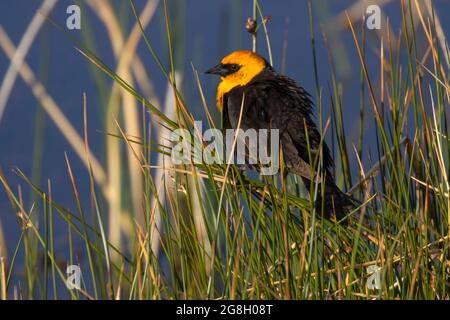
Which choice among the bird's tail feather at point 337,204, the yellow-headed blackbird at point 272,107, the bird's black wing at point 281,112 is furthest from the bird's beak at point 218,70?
the bird's tail feather at point 337,204

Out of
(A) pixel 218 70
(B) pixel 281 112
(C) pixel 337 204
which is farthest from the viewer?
(A) pixel 218 70

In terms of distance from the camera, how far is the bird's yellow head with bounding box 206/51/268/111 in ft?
14.0

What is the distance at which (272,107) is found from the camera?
387 centimetres

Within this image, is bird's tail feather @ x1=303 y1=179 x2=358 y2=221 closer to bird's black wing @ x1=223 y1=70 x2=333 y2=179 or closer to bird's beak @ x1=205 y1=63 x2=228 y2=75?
bird's black wing @ x1=223 y1=70 x2=333 y2=179

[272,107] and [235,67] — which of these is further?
[235,67]

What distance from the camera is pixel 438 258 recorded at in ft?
8.96

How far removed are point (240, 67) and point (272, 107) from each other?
1.62ft

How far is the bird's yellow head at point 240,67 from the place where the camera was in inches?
168

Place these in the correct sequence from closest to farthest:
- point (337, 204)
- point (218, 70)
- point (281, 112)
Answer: point (337, 204) → point (281, 112) → point (218, 70)

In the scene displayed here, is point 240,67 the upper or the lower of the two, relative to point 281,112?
upper

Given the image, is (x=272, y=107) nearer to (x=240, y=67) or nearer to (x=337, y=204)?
(x=240, y=67)

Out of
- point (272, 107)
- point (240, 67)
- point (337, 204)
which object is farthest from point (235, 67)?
point (337, 204)

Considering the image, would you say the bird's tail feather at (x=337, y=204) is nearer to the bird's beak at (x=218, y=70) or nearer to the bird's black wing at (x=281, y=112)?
the bird's black wing at (x=281, y=112)

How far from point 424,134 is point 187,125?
871 millimetres
